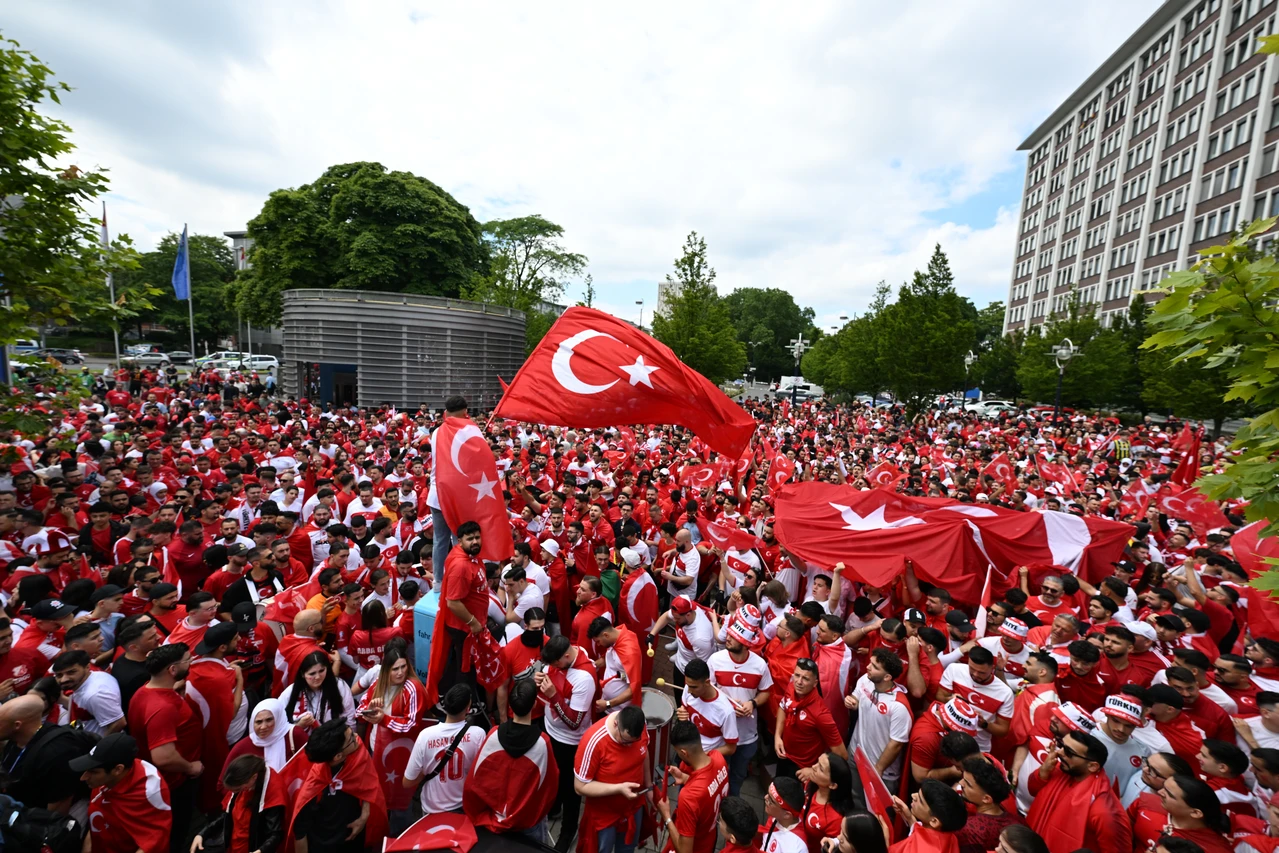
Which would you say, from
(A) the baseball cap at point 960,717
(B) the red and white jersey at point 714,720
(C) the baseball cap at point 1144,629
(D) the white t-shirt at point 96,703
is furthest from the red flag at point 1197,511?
(D) the white t-shirt at point 96,703

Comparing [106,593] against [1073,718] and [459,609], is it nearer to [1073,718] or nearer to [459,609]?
[459,609]

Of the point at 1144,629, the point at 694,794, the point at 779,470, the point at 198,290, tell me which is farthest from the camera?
the point at 198,290

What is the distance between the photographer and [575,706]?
470 centimetres

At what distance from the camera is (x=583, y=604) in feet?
20.4

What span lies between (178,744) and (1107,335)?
1863 inches

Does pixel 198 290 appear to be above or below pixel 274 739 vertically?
above

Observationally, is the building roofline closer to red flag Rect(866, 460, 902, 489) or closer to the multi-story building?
the multi-story building

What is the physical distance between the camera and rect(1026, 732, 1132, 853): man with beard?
3.52 m

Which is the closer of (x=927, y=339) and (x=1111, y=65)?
(x=927, y=339)

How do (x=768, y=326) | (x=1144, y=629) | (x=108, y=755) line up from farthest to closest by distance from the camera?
(x=768, y=326)
(x=1144, y=629)
(x=108, y=755)

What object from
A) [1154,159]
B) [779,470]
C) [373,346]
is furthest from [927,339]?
[1154,159]

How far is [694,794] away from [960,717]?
217 centimetres

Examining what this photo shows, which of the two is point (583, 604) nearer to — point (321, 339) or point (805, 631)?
point (805, 631)

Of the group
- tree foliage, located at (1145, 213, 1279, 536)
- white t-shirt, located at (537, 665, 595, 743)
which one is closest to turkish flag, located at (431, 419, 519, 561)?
white t-shirt, located at (537, 665, 595, 743)
